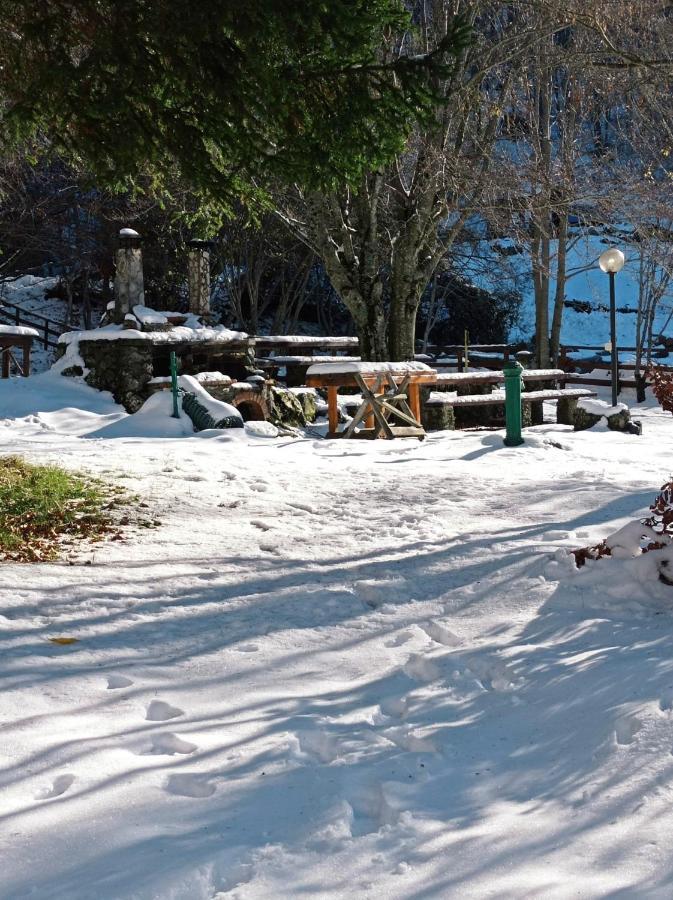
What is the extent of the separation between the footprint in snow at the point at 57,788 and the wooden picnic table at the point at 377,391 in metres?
10.3

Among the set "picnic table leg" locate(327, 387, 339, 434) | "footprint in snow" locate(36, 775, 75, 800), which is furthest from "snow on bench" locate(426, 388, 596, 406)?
"footprint in snow" locate(36, 775, 75, 800)

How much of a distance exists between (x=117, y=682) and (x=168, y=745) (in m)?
0.71

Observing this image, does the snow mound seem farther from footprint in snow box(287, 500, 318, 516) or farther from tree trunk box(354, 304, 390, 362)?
footprint in snow box(287, 500, 318, 516)

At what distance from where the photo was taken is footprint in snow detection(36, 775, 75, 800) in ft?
9.72

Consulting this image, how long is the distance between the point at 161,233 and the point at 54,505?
75.5 ft

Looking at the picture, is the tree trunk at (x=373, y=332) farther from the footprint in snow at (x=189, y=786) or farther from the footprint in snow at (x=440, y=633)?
the footprint in snow at (x=189, y=786)

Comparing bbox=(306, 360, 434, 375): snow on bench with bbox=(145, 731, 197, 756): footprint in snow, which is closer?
bbox=(145, 731, 197, 756): footprint in snow

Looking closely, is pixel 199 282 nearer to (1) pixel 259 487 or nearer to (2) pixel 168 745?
(1) pixel 259 487

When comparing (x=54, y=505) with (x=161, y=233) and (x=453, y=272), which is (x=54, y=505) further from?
(x=453, y=272)

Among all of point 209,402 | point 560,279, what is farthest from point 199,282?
point 560,279

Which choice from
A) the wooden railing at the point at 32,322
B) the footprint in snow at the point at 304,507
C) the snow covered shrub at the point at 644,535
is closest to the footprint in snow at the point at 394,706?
the snow covered shrub at the point at 644,535

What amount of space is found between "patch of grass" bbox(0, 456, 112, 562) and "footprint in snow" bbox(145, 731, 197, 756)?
9.01 ft

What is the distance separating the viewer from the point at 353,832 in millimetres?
2807

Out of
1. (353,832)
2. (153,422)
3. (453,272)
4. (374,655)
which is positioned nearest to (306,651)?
(374,655)
